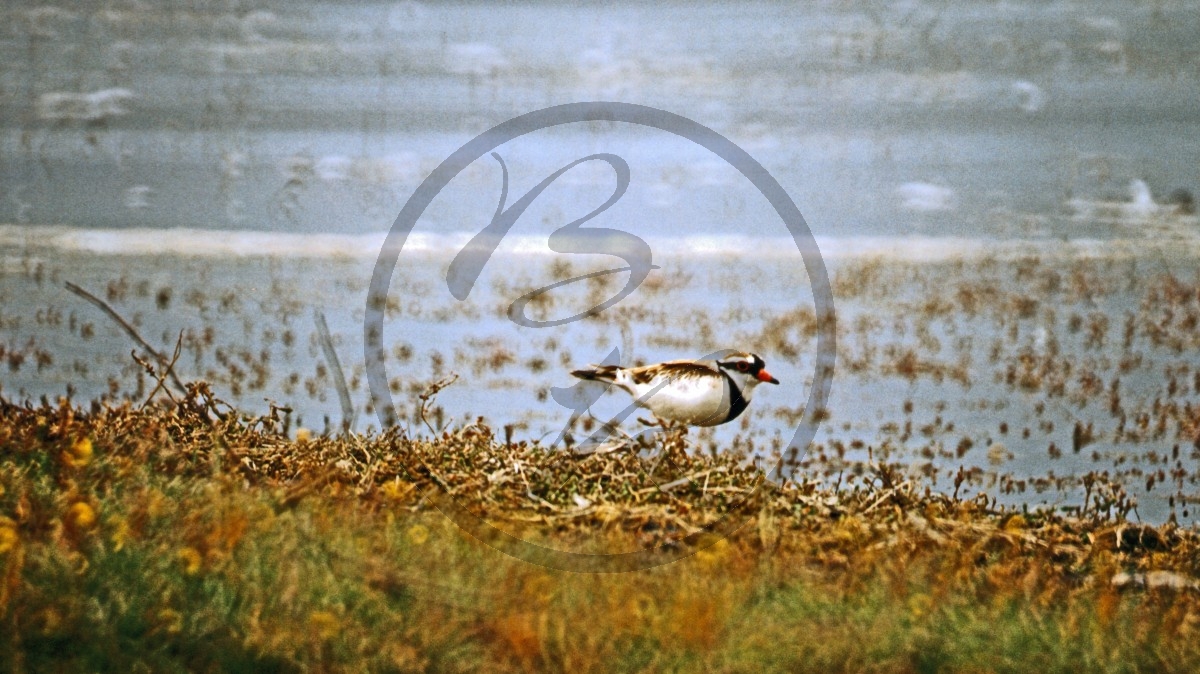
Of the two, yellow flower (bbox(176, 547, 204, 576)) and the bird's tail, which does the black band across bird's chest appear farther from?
yellow flower (bbox(176, 547, 204, 576))

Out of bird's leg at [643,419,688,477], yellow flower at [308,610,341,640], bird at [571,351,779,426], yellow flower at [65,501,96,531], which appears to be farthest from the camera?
bird at [571,351,779,426]

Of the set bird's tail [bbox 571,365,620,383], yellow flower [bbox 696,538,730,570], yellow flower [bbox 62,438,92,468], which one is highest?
bird's tail [bbox 571,365,620,383]

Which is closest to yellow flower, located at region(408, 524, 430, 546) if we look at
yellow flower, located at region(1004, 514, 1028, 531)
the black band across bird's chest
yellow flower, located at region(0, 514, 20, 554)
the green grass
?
the green grass

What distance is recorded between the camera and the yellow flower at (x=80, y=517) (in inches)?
180

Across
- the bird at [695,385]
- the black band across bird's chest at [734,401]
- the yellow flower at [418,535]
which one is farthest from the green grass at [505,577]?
the black band across bird's chest at [734,401]

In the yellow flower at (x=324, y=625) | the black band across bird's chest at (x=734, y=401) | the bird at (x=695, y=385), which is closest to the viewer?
the yellow flower at (x=324, y=625)

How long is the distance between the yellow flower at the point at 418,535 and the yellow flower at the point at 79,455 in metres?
1.83

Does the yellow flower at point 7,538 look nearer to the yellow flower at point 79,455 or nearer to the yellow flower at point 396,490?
the yellow flower at point 79,455

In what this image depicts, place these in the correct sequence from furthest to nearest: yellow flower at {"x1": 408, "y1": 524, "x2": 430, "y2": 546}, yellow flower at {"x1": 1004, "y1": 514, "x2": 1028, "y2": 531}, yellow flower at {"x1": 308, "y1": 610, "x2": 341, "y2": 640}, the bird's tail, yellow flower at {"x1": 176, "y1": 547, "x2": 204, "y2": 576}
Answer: the bird's tail, yellow flower at {"x1": 1004, "y1": 514, "x2": 1028, "y2": 531}, yellow flower at {"x1": 408, "y1": 524, "x2": 430, "y2": 546}, yellow flower at {"x1": 176, "y1": 547, "x2": 204, "y2": 576}, yellow flower at {"x1": 308, "y1": 610, "x2": 341, "y2": 640}

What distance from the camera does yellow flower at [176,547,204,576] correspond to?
167 inches

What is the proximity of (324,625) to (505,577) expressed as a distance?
0.80 m

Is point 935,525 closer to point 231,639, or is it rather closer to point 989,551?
point 989,551

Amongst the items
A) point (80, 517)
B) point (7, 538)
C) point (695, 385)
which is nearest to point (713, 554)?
point (695, 385)

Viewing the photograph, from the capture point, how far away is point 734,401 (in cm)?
709
